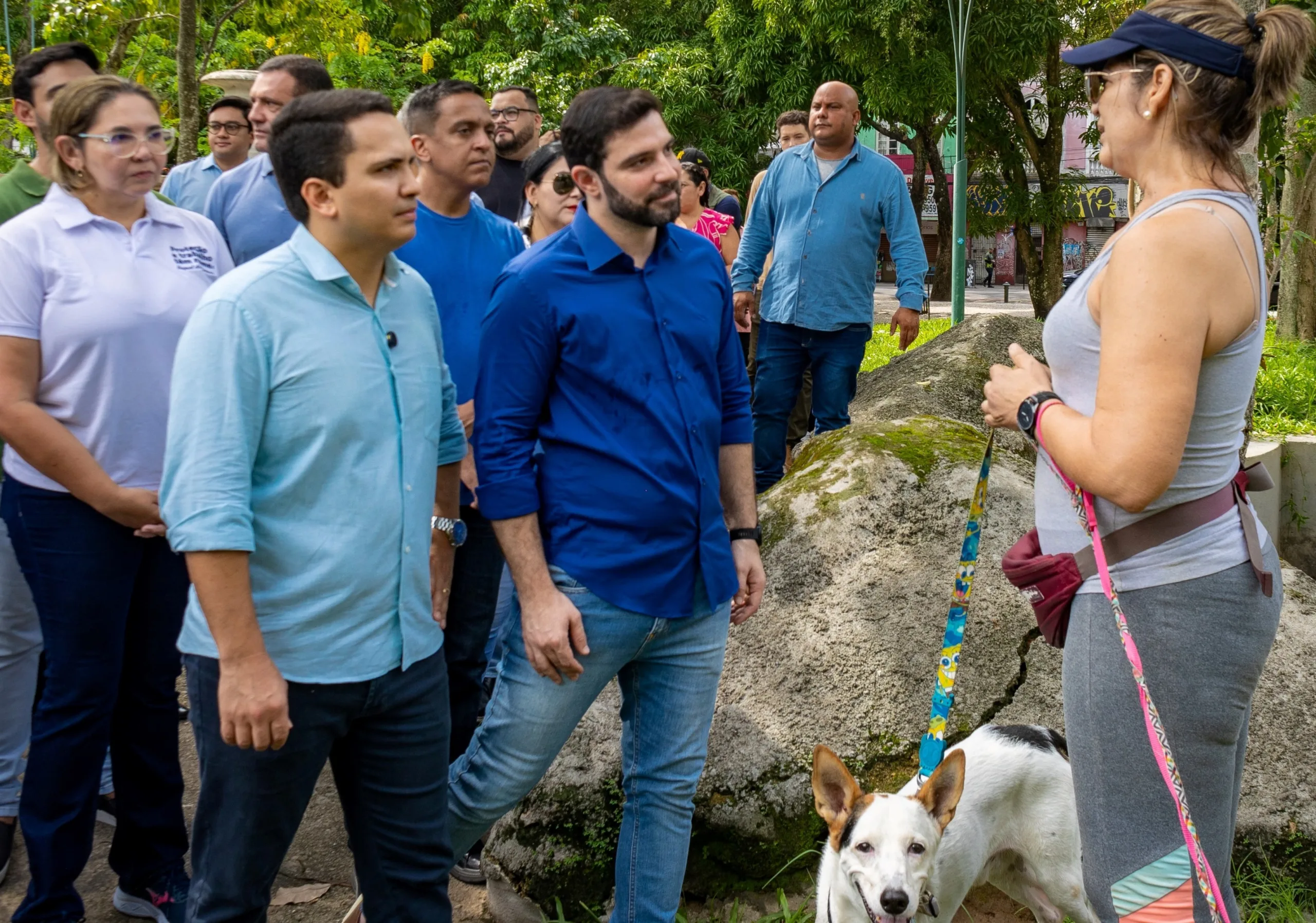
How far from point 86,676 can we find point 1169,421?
8.57ft

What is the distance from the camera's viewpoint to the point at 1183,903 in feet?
7.11

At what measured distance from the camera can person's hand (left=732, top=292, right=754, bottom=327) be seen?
674 centimetres

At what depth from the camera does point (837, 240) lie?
20.7 feet

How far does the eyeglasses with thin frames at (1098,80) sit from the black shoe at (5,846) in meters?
3.61

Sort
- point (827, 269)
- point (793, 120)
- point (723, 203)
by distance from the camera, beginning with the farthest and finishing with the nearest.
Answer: point (793, 120)
point (723, 203)
point (827, 269)

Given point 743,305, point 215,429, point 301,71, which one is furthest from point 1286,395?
point 215,429

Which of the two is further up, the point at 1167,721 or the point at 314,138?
the point at 314,138

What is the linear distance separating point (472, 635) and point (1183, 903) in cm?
214

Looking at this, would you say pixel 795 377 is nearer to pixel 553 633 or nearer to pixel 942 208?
pixel 553 633

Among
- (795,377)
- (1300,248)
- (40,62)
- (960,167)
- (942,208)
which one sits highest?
(40,62)

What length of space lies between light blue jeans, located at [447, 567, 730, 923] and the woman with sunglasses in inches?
70.6

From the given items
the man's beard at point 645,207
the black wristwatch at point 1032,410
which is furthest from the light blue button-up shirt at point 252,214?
the black wristwatch at point 1032,410

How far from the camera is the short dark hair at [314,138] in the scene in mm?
2338

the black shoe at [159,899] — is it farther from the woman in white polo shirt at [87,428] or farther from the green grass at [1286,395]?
the green grass at [1286,395]
